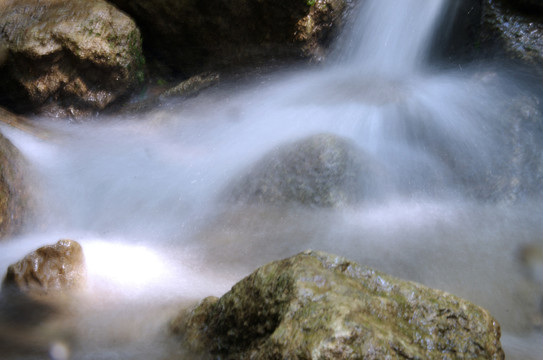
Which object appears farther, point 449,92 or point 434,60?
point 434,60

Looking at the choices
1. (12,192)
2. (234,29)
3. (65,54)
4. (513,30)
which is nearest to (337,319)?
(12,192)

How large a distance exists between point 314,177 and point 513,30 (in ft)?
10.6

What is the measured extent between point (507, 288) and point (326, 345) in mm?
2475

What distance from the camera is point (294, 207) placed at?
4223 millimetres

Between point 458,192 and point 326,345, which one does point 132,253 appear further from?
point 458,192

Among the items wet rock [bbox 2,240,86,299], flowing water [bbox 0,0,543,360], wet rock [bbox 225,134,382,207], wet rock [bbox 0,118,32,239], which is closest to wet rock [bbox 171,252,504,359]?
flowing water [bbox 0,0,543,360]

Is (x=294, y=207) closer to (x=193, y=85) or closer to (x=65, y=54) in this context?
(x=193, y=85)

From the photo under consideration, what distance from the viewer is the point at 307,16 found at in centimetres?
613

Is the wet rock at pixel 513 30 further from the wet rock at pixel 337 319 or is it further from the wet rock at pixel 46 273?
the wet rock at pixel 46 273

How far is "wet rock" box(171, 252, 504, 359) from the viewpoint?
1.75m

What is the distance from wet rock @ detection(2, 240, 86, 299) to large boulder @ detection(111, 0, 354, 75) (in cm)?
433

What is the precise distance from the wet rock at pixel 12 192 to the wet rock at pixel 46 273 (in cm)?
93

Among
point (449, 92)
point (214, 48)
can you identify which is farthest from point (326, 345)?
point (214, 48)

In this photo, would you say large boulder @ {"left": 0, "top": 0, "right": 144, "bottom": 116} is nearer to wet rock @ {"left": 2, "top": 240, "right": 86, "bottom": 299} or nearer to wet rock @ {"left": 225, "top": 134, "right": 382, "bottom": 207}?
wet rock @ {"left": 225, "top": 134, "right": 382, "bottom": 207}
